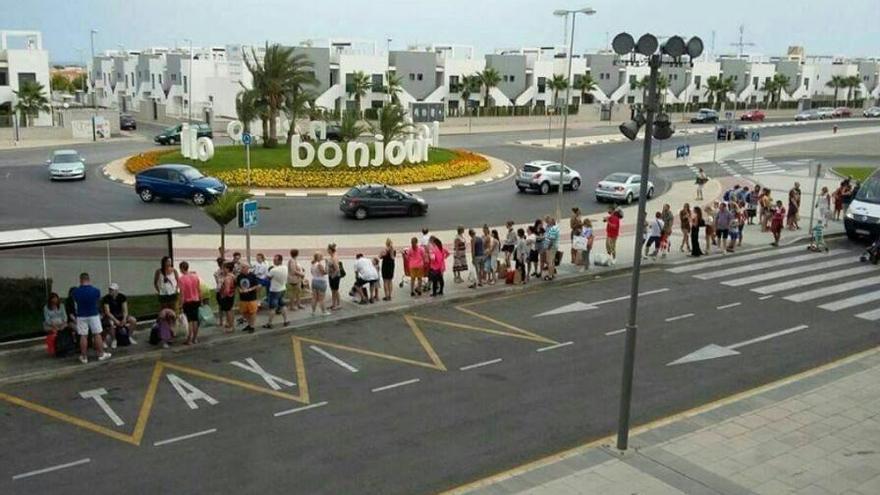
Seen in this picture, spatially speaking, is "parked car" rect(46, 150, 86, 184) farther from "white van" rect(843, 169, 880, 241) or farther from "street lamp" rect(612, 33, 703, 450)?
"street lamp" rect(612, 33, 703, 450)

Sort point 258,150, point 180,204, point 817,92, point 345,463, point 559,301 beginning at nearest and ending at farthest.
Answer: point 345,463 < point 559,301 < point 180,204 < point 258,150 < point 817,92

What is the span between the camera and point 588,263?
23.2 metres

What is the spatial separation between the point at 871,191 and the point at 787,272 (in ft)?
22.4

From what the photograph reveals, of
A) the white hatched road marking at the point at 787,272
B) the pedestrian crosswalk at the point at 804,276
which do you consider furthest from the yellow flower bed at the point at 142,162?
the white hatched road marking at the point at 787,272

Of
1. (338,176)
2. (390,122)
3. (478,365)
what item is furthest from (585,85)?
(478,365)

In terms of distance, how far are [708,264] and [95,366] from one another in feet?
57.0

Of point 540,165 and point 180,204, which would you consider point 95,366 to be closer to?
point 180,204

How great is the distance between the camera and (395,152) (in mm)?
41906

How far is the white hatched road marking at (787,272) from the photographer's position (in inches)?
886

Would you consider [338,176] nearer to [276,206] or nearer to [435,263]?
[276,206]

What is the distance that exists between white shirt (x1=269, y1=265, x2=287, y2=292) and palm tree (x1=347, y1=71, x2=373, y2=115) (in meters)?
64.4

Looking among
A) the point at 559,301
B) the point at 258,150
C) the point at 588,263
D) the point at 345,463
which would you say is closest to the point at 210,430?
the point at 345,463

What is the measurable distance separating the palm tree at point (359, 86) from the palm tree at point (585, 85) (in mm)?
28464

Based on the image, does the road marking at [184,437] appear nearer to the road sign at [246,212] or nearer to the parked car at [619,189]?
the road sign at [246,212]
